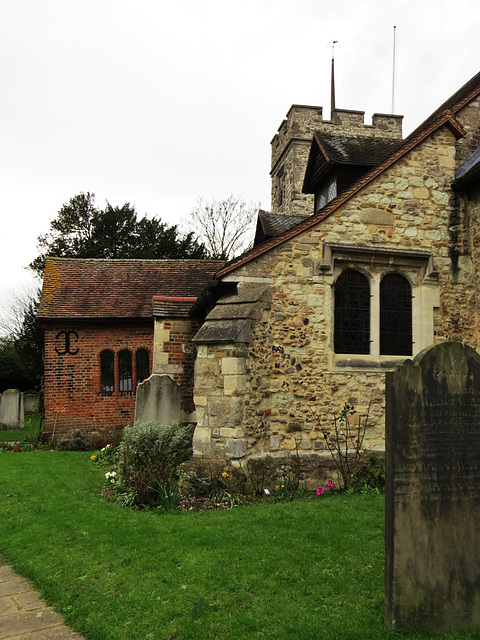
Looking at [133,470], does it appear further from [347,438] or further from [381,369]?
[381,369]

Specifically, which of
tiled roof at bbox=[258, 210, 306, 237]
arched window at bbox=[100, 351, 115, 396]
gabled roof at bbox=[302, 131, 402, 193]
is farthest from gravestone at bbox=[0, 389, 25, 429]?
gabled roof at bbox=[302, 131, 402, 193]

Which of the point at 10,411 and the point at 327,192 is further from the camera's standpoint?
the point at 10,411

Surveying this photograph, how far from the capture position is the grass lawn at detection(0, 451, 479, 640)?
4047 millimetres

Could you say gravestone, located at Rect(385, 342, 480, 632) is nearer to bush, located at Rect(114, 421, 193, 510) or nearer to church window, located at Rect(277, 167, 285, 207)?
bush, located at Rect(114, 421, 193, 510)

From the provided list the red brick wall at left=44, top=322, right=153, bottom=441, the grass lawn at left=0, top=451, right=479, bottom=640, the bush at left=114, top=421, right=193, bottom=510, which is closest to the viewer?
the grass lawn at left=0, top=451, right=479, bottom=640

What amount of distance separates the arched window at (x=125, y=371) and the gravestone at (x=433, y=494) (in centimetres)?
1338

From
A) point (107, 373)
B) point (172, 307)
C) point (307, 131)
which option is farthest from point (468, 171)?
point (307, 131)

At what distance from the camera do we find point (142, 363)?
16.6 meters

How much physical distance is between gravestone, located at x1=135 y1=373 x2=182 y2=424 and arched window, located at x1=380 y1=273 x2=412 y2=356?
441 cm

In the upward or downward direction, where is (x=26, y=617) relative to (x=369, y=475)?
downward

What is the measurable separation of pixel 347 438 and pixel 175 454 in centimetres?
294

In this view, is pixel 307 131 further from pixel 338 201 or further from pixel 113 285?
pixel 338 201

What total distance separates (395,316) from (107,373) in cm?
997

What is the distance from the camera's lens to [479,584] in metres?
4.02
